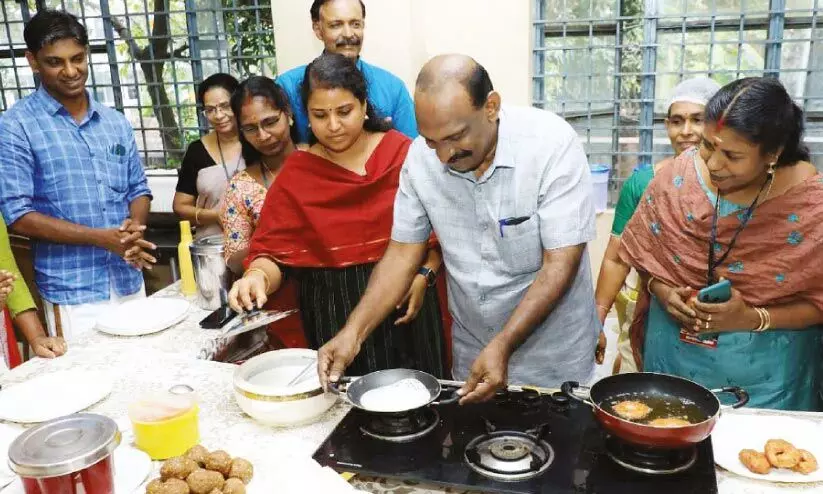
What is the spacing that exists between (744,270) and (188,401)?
1.43 meters

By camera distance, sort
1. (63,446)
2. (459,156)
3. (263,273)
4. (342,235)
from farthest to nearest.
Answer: (342,235) → (263,273) → (459,156) → (63,446)

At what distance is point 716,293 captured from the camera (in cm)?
169

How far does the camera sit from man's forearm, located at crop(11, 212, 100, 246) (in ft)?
8.71

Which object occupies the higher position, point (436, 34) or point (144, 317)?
point (436, 34)

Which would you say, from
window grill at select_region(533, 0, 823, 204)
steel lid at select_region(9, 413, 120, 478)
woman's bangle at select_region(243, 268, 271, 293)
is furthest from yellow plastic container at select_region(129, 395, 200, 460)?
window grill at select_region(533, 0, 823, 204)

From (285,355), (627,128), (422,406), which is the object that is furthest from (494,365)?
(627,128)

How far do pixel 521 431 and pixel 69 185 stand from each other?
2.26 metres

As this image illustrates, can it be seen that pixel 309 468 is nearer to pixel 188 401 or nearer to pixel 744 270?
pixel 188 401

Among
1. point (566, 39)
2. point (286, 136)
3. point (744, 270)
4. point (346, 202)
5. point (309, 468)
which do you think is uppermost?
point (566, 39)

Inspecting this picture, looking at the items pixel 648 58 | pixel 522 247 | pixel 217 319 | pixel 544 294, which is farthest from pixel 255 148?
pixel 648 58

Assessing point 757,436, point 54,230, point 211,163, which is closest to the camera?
point 757,436

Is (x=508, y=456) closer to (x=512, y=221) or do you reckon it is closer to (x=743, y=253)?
(x=512, y=221)

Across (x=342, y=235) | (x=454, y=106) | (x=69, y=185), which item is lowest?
(x=342, y=235)

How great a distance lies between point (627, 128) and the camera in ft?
12.8
